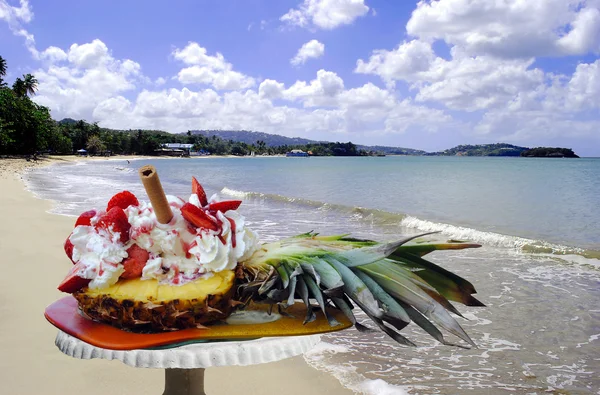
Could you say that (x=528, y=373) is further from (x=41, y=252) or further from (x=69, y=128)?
(x=69, y=128)

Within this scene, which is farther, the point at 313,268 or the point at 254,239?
the point at 254,239

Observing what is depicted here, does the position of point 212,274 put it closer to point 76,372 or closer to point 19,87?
point 76,372

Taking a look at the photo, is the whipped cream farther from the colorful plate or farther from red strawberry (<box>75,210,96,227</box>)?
the colorful plate

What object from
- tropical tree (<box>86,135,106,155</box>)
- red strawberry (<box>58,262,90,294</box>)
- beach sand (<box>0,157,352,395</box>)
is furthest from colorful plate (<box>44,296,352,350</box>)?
tropical tree (<box>86,135,106,155</box>)

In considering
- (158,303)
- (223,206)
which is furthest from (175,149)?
(158,303)

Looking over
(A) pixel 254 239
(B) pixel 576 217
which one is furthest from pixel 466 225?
(A) pixel 254 239

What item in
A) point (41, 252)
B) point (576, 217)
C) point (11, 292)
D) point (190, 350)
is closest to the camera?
point (190, 350)

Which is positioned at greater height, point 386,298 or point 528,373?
point 386,298
